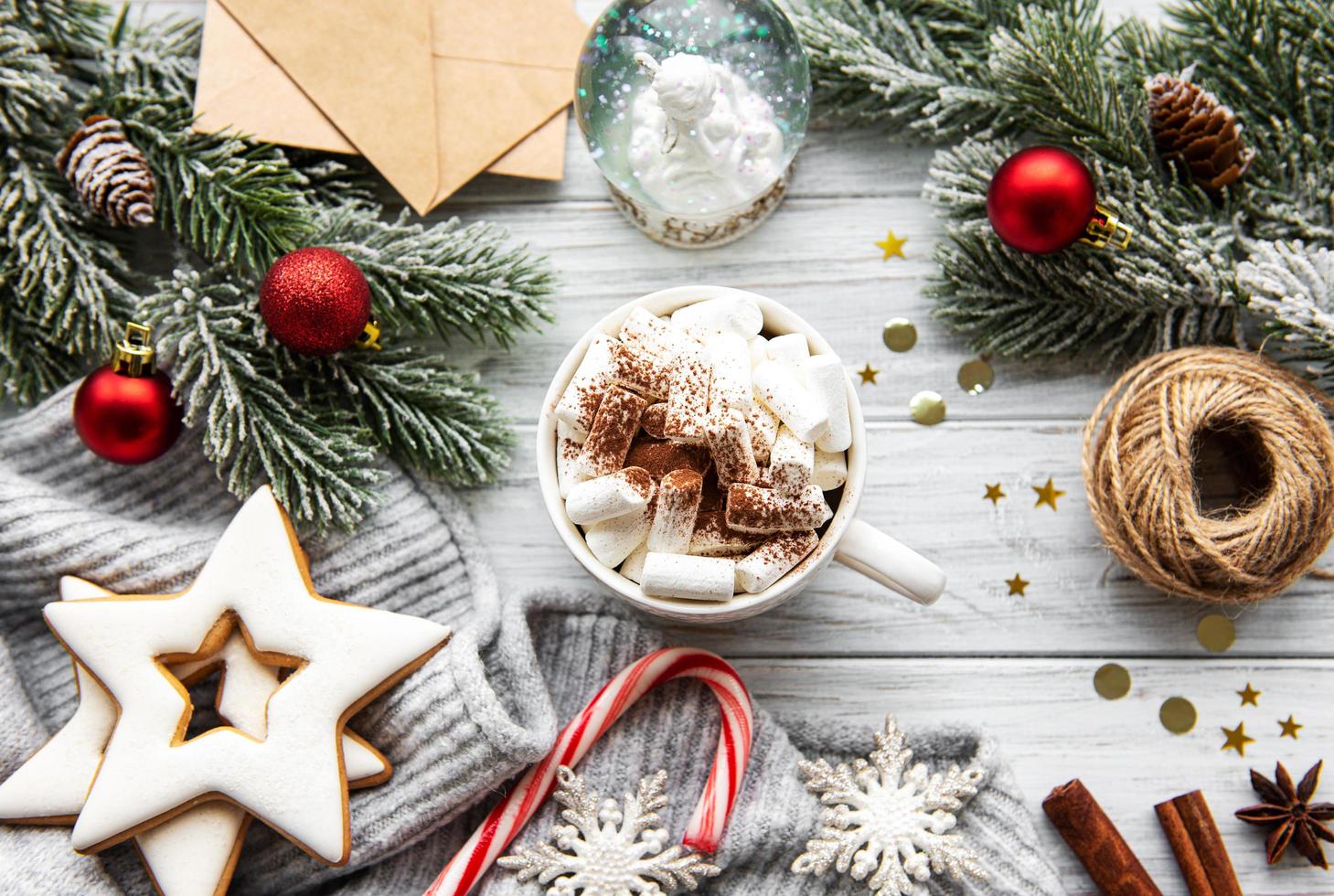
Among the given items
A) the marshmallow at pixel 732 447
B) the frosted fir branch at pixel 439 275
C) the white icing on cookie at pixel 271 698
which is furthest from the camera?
the frosted fir branch at pixel 439 275

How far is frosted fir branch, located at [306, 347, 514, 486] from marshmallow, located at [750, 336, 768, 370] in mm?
334

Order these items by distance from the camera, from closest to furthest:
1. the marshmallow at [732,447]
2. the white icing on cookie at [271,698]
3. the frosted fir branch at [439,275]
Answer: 1. the marshmallow at [732,447]
2. the white icing on cookie at [271,698]
3. the frosted fir branch at [439,275]

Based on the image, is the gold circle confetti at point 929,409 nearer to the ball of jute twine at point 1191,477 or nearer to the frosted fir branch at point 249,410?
the ball of jute twine at point 1191,477

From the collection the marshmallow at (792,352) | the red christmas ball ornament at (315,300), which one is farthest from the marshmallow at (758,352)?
the red christmas ball ornament at (315,300)

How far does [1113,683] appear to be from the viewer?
117 cm

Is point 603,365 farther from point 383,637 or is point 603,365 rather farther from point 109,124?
point 109,124

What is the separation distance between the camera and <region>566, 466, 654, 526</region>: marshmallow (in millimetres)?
919

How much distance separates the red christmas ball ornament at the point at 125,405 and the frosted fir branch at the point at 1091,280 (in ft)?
2.94

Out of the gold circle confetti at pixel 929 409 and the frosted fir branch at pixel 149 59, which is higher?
the frosted fir branch at pixel 149 59

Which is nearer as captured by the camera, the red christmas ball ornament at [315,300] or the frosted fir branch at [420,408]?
the red christmas ball ornament at [315,300]

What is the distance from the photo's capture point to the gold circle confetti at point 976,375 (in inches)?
47.2

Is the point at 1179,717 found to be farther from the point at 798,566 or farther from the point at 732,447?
the point at 732,447

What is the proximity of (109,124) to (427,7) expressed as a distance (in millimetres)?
390

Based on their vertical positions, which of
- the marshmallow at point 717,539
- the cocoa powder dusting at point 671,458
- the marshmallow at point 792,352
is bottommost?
the marshmallow at point 717,539
